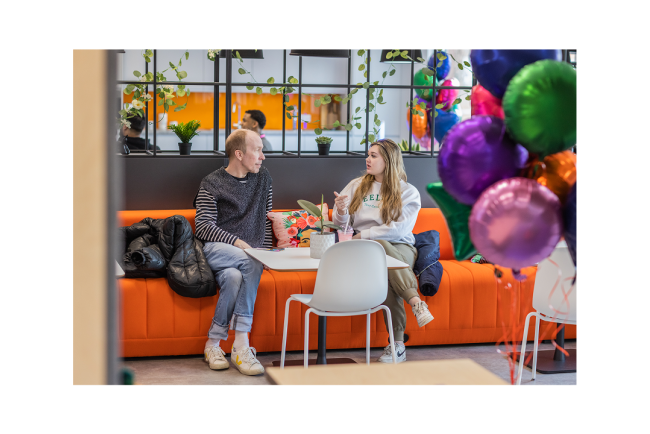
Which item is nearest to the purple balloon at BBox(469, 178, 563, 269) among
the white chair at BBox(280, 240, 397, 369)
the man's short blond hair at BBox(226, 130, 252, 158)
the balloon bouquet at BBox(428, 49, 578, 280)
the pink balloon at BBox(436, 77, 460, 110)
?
the balloon bouquet at BBox(428, 49, 578, 280)

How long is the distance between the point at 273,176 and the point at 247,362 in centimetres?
148

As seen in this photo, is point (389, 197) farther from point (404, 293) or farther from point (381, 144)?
point (404, 293)

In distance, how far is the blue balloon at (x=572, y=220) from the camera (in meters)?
1.63

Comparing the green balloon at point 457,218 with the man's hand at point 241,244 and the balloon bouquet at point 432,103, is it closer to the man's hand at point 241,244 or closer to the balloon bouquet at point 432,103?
the man's hand at point 241,244

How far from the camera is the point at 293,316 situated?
388cm

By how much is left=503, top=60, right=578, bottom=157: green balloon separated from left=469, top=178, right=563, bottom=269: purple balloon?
12 centimetres

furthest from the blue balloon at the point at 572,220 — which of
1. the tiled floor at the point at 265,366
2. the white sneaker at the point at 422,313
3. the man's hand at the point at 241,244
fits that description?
the man's hand at the point at 241,244

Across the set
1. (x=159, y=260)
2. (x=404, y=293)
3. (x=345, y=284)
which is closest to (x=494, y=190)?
(x=345, y=284)

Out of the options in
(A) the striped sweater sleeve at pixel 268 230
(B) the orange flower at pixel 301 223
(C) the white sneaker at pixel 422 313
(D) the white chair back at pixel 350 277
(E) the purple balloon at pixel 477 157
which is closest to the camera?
(E) the purple balloon at pixel 477 157

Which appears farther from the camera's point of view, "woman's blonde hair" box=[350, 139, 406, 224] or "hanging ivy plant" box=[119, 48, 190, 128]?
"hanging ivy plant" box=[119, 48, 190, 128]

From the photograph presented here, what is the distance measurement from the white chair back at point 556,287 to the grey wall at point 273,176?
163 cm

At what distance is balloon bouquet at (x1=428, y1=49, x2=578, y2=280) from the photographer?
1616 mm

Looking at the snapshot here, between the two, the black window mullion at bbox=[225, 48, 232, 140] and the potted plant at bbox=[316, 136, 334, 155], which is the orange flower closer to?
the potted plant at bbox=[316, 136, 334, 155]
